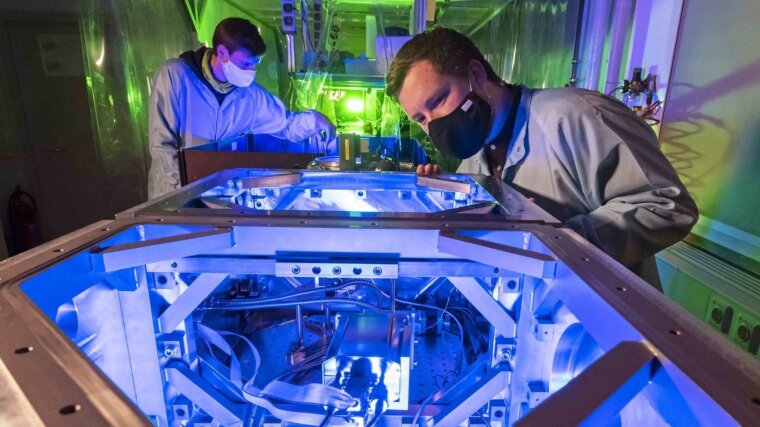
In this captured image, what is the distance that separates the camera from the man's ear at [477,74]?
4.33 feet

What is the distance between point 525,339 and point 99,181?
13.3 feet

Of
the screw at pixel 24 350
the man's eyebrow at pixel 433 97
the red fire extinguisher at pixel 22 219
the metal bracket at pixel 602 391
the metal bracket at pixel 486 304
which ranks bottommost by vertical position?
the red fire extinguisher at pixel 22 219

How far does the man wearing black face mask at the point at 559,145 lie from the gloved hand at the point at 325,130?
1.29 meters

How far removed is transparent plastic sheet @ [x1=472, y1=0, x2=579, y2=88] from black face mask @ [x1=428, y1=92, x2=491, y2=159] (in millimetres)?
1572

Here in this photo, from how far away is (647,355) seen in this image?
16.2 inches

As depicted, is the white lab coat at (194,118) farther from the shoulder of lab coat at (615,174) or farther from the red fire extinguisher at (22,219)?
the shoulder of lab coat at (615,174)

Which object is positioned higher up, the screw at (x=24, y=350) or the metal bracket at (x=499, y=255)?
the metal bracket at (x=499, y=255)

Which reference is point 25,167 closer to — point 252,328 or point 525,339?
point 252,328

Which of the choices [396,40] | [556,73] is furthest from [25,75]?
[556,73]

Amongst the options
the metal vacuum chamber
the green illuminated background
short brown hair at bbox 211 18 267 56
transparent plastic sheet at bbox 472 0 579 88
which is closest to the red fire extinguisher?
the green illuminated background

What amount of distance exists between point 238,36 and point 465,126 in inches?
61.6

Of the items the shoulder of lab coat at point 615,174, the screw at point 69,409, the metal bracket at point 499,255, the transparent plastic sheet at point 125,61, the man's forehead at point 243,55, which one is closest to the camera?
the screw at point 69,409

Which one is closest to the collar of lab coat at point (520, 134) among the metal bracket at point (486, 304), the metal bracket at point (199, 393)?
the metal bracket at point (486, 304)

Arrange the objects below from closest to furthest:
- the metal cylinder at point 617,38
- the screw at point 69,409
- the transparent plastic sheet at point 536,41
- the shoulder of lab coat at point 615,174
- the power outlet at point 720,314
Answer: the screw at point 69,409 → the shoulder of lab coat at point 615,174 → the power outlet at point 720,314 → the metal cylinder at point 617,38 → the transparent plastic sheet at point 536,41
